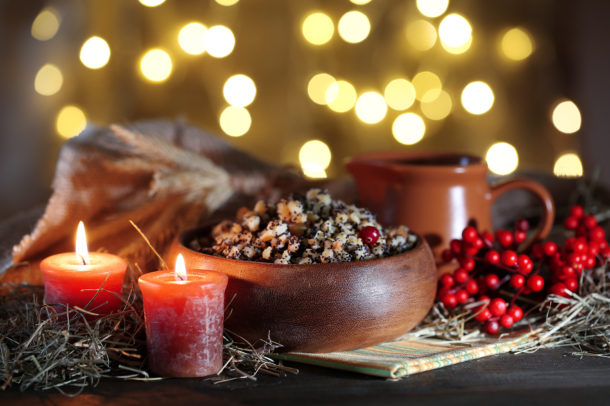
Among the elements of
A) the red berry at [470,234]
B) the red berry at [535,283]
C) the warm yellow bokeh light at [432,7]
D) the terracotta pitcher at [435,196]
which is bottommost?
the red berry at [535,283]

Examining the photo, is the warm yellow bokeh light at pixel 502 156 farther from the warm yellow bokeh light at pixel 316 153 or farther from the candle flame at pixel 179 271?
the candle flame at pixel 179 271

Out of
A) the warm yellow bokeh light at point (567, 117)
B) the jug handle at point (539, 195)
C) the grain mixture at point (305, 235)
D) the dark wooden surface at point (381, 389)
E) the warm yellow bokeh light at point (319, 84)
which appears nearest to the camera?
the dark wooden surface at point (381, 389)

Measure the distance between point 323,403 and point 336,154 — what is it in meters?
1.54

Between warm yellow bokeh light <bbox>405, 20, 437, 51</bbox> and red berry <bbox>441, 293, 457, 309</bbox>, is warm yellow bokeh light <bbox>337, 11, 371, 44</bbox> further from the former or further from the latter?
red berry <bbox>441, 293, 457, 309</bbox>

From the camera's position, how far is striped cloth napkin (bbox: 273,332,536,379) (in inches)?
26.0

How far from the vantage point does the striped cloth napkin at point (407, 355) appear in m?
0.66

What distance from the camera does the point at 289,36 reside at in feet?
6.55

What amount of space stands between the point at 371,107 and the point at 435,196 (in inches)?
46.0

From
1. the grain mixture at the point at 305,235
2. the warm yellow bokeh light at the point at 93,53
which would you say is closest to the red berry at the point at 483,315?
the grain mixture at the point at 305,235

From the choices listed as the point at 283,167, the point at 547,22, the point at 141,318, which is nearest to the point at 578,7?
the point at 547,22

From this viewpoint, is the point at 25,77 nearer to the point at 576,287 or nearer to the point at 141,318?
the point at 141,318

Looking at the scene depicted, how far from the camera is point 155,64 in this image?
1.96 meters

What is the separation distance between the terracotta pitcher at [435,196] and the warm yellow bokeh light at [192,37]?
116cm

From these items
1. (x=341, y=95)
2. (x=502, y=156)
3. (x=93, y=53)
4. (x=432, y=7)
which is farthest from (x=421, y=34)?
(x=93, y=53)
